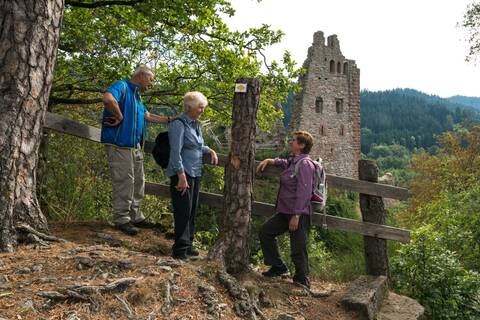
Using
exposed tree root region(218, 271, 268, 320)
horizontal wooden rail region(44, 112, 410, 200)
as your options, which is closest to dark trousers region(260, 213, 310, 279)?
horizontal wooden rail region(44, 112, 410, 200)

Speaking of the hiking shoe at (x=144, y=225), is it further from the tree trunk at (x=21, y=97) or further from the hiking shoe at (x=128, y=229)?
the tree trunk at (x=21, y=97)

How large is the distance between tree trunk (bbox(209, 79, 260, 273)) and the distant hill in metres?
107

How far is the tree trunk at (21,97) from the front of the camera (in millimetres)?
3582

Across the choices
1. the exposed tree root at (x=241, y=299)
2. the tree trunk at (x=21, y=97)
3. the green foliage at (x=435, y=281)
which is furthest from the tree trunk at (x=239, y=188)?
the green foliage at (x=435, y=281)

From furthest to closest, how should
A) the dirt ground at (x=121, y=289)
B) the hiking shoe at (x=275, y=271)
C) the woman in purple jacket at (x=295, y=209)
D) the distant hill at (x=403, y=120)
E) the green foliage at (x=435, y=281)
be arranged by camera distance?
the distant hill at (x=403, y=120), the green foliage at (x=435, y=281), the hiking shoe at (x=275, y=271), the woman in purple jacket at (x=295, y=209), the dirt ground at (x=121, y=289)

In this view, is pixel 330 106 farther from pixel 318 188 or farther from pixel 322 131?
pixel 318 188

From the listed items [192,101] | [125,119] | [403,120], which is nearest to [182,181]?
[192,101]

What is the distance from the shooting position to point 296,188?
458 cm

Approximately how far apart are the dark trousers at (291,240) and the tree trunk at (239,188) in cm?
38

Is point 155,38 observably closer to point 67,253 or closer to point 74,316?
point 67,253

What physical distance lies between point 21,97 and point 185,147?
1.52 m

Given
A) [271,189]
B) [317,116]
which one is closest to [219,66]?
[271,189]

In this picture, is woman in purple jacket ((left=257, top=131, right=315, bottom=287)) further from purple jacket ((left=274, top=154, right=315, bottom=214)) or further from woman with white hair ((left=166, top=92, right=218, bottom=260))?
woman with white hair ((left=166, top=92, right=218, bottom=260))

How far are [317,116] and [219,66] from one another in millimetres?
24734
